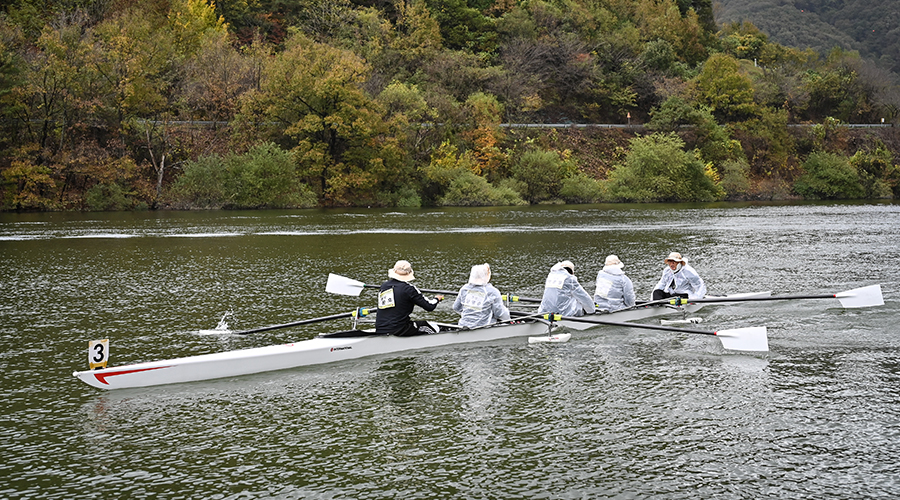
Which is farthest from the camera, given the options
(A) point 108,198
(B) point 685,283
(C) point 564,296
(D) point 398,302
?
(A) point 108,198

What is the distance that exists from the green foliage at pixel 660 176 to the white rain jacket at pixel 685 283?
5272 centimetres

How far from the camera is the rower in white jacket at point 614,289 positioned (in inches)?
667

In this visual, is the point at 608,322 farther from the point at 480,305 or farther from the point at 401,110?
the point at 401,110

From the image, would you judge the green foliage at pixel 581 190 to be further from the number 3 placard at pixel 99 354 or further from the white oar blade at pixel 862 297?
the number 3 placard at pixel 99 354

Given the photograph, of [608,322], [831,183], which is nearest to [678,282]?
[608,322]

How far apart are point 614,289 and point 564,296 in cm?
154

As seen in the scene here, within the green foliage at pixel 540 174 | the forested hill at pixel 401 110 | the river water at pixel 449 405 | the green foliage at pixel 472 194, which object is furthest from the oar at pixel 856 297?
the green foliage at pixel 540 174

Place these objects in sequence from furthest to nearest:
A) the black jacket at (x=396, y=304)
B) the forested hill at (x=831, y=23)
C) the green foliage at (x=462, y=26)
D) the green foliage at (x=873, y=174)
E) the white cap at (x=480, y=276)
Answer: the forested hill at (x=831, y=23), the green foliage at (x=462, y=26), the green foliage at (x=873, y=174), the white cap at (x=480, y=276), the black jacket at (x=396, y=304)

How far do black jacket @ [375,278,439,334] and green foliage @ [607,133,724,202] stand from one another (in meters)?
58.2

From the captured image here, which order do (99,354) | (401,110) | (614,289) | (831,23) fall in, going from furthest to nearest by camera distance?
(831,23), (401,110), (614,289), (99,354)

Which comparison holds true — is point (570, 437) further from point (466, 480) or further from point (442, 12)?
point (442, 12)

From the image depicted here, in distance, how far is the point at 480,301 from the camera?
49.2 feet

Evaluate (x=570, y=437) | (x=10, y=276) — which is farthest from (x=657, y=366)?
(x=10, y=276)

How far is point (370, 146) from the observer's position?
210ft
